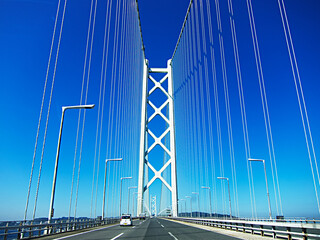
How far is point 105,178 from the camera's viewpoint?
27.7 meters

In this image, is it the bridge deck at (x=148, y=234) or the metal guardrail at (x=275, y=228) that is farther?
the bridge deck at (x=148, y=234)

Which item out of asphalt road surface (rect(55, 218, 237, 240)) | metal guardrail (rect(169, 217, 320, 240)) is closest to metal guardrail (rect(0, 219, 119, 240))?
asphalt road surface (rect(55, 218, 237, 240))

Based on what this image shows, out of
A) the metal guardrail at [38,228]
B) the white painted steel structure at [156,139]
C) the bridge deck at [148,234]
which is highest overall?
the white painted steel structure at [156,139]

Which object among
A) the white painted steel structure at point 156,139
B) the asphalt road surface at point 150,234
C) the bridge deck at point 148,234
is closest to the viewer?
the asphalt road surface at point 150,234

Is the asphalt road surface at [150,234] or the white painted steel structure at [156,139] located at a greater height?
the white painted steel structure at [156,139]

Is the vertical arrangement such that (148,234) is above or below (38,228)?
below

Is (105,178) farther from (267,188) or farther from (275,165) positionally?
(275,165)

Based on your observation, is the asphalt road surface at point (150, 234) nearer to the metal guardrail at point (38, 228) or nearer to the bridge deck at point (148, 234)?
the bridge deck at point (148, 234)

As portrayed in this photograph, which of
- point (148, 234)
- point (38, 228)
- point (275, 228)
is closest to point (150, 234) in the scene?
point (148, 234)

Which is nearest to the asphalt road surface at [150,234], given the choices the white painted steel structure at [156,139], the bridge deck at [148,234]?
the bridge deck at [148,234]

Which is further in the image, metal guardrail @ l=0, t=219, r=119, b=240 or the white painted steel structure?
the white painted steel structure

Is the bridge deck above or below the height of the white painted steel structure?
below

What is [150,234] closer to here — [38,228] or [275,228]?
[38,228]

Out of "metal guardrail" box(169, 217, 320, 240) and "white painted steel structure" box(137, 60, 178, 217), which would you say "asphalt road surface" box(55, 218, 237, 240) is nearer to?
"metal guardrail" box(169, 217, 320, 240)
